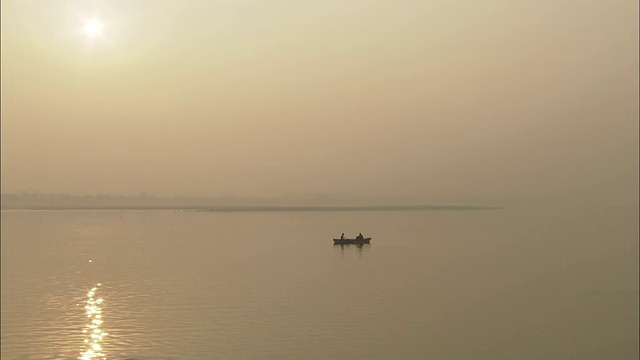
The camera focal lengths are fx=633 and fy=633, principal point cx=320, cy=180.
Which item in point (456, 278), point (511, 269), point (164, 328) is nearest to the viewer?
point (164, 328)

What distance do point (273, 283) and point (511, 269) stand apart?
108 ft

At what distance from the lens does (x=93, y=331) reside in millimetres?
44062

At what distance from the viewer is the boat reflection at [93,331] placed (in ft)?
124

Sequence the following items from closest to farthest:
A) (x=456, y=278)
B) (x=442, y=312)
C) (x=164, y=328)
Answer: (x=164, y=328) < (x=442, y=312) < (x=456, y=278)

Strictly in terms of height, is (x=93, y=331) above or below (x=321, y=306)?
below

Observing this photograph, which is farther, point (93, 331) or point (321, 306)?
point (321, 306)

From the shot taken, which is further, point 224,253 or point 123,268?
point 224,253

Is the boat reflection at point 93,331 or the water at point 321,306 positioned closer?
the boat reflection at point 93,331

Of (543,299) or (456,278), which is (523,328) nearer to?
(543,299)

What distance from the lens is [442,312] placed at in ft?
170

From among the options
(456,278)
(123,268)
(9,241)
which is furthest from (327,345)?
(9,241)

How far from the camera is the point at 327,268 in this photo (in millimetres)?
84562

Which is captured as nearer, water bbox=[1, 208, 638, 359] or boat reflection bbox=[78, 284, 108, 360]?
boat reflection bbox=[78, 284, 108, 360]

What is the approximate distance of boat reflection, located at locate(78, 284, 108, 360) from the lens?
37.8 m
